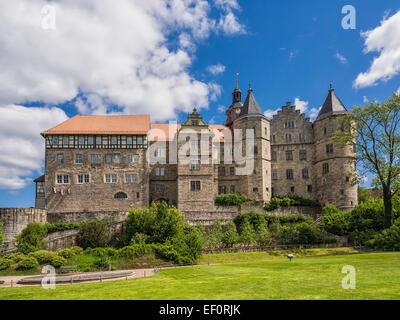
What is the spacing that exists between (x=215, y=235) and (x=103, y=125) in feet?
84.3

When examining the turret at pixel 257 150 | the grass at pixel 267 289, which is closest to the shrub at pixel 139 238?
the grass at pixel 267 289

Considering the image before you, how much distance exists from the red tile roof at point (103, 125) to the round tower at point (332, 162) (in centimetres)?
2728

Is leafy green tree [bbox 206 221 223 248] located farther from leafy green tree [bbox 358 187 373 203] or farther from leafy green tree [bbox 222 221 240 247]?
leafy green tree [bbox 358 187 373 203]

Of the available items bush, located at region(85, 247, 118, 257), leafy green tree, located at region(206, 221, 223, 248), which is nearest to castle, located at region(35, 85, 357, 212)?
leafy green tree, located at region(206, 221, 223, 248)

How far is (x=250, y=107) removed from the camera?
55250 mm

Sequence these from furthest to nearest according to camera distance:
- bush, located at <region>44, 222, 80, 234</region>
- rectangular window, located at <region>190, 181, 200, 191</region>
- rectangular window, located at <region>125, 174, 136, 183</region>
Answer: rectangular window, located at <region>125, 174, 136, 183</region> → rectangular window, located at <region>190, 181, 200, 191</region> → bush, located at <region>44, 222, 80, 234</region>

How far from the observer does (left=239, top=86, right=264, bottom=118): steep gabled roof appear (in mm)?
54719

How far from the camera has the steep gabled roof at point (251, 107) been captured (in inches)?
2154

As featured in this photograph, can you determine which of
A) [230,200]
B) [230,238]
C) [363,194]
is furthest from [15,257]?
[363,194]

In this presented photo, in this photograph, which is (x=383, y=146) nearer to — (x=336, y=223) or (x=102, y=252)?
(x=336, y=223)

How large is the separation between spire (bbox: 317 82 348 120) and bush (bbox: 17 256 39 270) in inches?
1743

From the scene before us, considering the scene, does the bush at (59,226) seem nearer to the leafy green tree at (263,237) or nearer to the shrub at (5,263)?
the shrub at (5,263)
